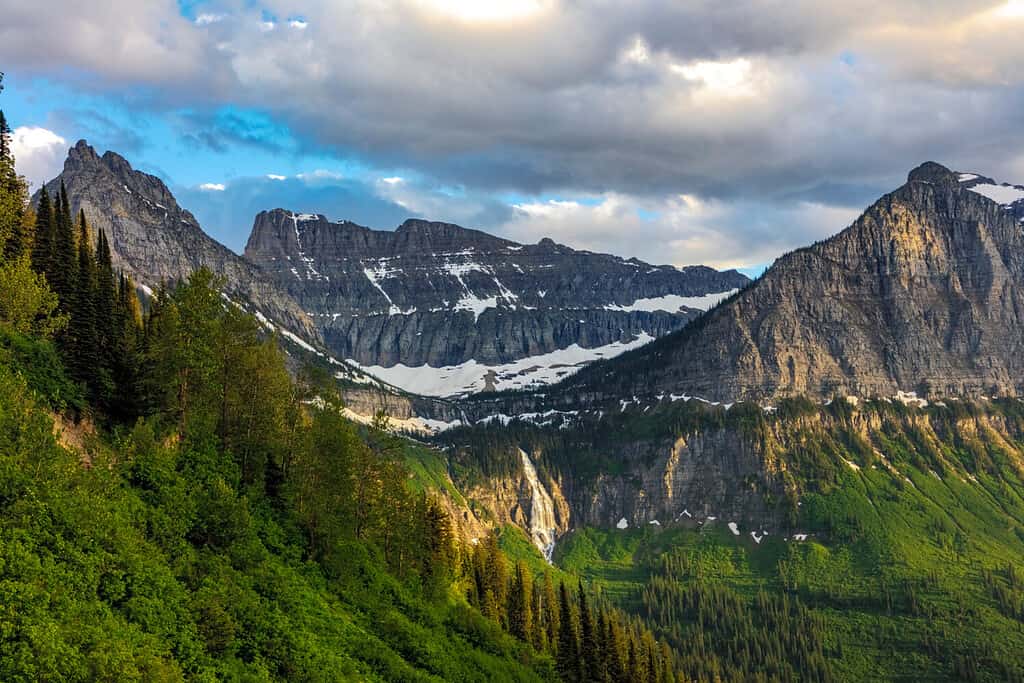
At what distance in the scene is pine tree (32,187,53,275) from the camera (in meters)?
104

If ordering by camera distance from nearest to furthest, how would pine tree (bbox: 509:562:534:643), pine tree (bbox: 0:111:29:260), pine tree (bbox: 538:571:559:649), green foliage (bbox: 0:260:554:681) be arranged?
green foliage (bbox: 0:260:554:681) → pine tree (bbox: 0:111:29:260) → pine tree (bbox: 509:562:534:643) → pine tree (bbox: 538:571:559:649)

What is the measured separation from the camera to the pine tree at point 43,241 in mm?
103625

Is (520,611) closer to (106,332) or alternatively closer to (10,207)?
(106,332)

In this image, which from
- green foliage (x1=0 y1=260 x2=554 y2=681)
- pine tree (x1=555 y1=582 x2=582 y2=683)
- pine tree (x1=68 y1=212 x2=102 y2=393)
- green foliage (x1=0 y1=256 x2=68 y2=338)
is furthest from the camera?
pine tree (x1=555 y1=582 x2=582 y2=683)

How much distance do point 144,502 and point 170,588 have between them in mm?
11675

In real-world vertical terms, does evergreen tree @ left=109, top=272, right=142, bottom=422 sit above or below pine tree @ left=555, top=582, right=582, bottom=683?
above

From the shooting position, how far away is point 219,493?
3162 inches

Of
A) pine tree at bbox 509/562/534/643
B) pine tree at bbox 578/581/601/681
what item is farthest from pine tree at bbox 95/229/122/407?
pine tree at bbox 509/562/534/643

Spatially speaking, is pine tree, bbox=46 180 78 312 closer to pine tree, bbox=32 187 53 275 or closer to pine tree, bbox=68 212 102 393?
pine tree, bbox=32 187 53 275

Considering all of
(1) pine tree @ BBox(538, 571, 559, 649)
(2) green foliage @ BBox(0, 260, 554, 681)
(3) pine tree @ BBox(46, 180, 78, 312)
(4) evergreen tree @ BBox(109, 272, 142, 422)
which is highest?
(3) pine tree @ BBox(46, 180, 78, 312)

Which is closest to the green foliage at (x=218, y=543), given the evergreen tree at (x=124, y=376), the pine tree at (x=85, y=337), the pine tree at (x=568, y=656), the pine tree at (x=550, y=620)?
the evergreen tree at (x=124, y=376)

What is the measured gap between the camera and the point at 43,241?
349 ft

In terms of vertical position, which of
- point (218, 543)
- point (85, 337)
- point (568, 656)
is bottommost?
point (568, 656)

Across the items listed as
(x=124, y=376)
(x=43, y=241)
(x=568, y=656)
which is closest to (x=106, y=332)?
(x=124, y=376)
